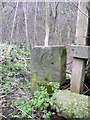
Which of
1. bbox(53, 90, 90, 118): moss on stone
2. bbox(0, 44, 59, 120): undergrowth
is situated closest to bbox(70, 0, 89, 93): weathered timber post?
bbox(53, 90, 90, 118): moss on stone

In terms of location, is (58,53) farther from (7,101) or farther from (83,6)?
(7,101)

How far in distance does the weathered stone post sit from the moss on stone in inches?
11.9

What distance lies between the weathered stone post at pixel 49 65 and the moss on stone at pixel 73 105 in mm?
301

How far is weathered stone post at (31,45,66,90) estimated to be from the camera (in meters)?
2.49

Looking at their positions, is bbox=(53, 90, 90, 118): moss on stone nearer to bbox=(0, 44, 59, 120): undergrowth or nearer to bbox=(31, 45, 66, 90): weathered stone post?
bbox=(0, 44, 59, 120): undergrowth

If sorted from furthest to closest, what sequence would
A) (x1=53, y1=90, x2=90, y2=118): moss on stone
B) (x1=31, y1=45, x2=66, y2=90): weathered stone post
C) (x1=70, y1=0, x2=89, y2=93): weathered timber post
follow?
(x1=31, y1=45, x2=66, y2=90): weathered stone post → (x1=70, y1=0, x2=89, y2=93): weathered timber post → (x1=53, y1=90, x2=90, y2=118): moss on stone

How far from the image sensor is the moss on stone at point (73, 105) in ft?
6.57

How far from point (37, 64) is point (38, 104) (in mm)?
499

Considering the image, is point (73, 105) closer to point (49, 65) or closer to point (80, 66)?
point (80, 66)

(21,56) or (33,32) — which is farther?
(33,32)

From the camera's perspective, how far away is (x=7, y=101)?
2703 millimetres

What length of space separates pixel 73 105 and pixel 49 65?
0.62 metres

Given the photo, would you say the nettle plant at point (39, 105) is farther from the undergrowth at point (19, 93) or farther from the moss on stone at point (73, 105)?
the moss on stone at point (73, 105)

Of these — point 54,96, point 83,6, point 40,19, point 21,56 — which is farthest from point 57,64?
point 40,19
